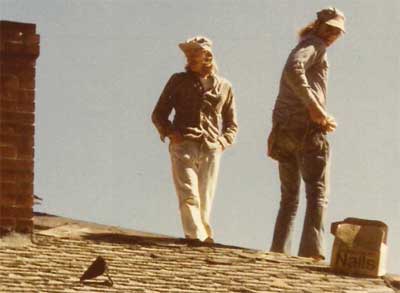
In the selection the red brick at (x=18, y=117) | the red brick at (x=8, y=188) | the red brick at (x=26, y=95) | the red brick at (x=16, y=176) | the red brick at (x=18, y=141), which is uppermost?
the red brick at (x=26, y=95)

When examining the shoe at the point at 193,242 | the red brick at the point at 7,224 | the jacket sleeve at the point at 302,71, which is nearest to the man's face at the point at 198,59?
the jacket sleeve at the point at 302,71

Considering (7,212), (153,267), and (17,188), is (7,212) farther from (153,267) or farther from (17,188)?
(153,267)

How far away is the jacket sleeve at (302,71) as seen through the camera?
11.3 metres

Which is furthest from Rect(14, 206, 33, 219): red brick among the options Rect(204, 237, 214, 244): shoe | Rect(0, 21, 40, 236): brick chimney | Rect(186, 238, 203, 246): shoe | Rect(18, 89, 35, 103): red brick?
Rect(204, 237, 214, 244): shoe

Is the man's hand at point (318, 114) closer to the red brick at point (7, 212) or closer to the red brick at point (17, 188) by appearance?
the red brick at point (17, 188)

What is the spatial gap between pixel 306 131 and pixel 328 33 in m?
0.82

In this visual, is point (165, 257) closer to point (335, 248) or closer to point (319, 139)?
point (335, 248)

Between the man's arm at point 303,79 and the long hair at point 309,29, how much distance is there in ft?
0.75

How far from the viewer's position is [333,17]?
11445mm

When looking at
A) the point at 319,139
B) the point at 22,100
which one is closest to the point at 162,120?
the point at 319,139

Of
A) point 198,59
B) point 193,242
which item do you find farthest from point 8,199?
point 198,59

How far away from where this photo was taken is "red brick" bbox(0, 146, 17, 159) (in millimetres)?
9719

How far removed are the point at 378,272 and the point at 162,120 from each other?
253 cm

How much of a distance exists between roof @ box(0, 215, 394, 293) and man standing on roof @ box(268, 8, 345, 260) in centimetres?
77
